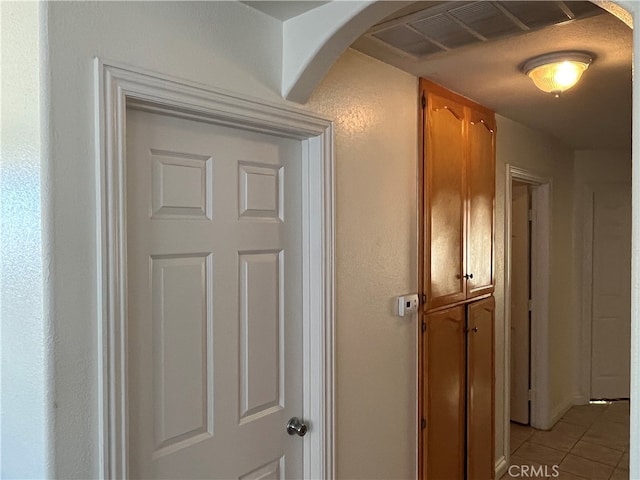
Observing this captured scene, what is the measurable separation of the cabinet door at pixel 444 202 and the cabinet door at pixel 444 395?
13cm

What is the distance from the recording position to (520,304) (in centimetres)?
423

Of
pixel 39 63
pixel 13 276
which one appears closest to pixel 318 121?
pixel 39 63

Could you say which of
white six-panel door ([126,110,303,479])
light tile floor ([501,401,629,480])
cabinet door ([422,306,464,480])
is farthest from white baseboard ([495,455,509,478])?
white six-panel door ([126,110,303,479])

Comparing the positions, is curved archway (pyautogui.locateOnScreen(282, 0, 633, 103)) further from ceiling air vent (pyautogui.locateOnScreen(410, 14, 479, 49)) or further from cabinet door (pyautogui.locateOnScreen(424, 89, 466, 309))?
cabinet door (pyautogui.locateOnScreen(424, 89, 466, 309))

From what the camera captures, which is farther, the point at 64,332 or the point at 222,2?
the point at 222,2

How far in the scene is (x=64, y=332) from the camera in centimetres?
114

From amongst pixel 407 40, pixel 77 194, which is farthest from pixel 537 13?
pixel 77 194

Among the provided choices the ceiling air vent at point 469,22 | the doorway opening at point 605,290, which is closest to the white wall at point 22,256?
the ceiling air vent at point 469,22

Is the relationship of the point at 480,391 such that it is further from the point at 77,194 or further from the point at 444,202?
the point at 77,194

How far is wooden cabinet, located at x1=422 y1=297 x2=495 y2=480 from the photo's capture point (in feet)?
8.18

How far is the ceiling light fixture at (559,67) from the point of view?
2.07m

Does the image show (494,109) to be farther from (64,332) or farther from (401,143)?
(64,332)

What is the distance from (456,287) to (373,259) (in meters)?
0.75

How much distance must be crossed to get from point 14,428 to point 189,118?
914 mm
